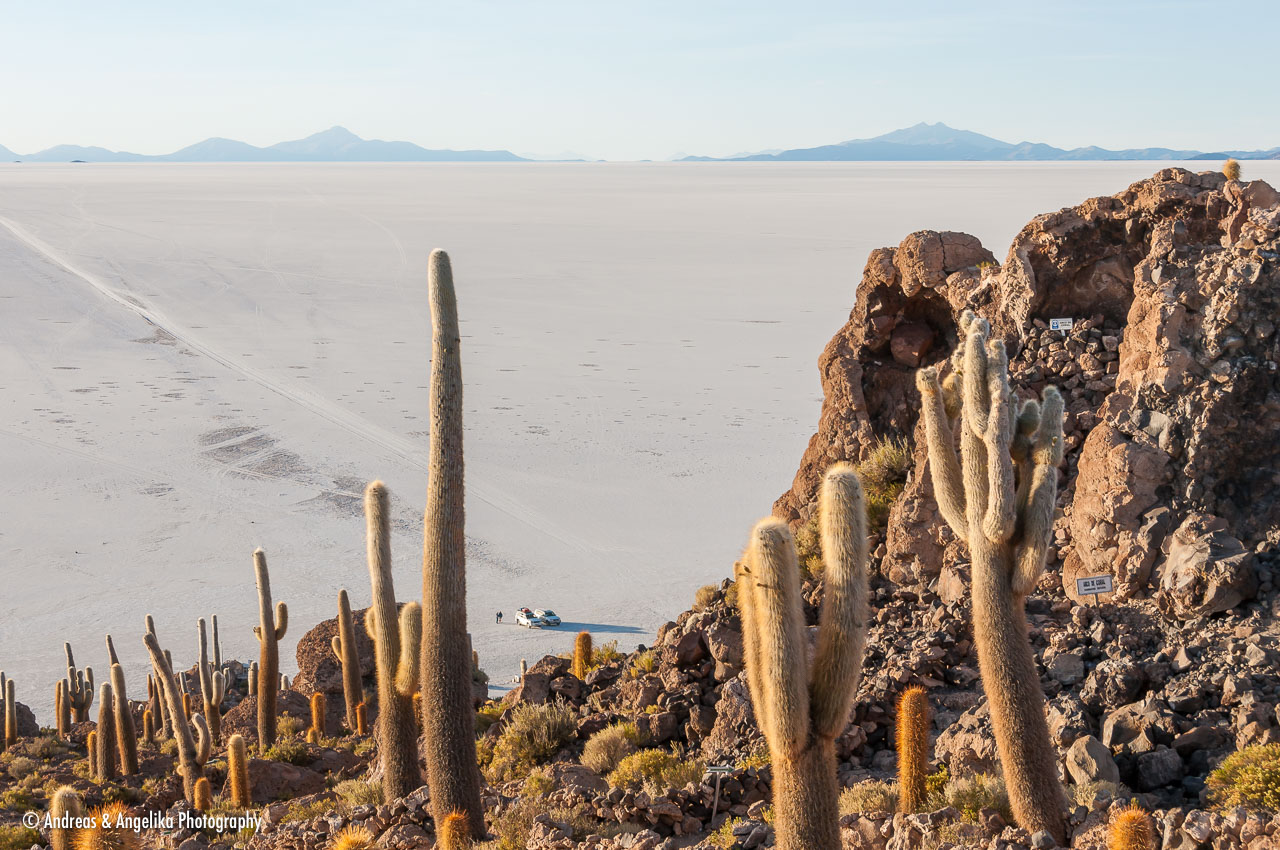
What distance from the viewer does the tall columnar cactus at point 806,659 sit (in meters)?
6.85

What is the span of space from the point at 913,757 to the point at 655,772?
2.73 metres

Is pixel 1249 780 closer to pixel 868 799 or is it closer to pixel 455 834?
pixel 868 799

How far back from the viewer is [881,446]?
43.9ft

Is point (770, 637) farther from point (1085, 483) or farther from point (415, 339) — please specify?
point (415, 339)

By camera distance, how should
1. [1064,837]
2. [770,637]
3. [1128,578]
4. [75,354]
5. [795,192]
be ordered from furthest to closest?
[795,192] → [75,354] → [1128,578] → [1064,837] → [770,637]

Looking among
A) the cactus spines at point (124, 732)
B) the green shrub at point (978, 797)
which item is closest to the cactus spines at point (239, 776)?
the cactus spines at point (124, 732)

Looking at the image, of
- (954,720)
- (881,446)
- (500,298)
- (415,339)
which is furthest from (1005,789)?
(500,298)

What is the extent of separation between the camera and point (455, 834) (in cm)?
916

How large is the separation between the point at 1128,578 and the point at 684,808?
4.29 m

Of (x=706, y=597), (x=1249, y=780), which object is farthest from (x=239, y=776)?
(x=1249, y=780)

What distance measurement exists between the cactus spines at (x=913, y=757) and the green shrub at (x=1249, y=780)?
6.17 ft

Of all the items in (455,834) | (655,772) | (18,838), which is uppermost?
(455,834)

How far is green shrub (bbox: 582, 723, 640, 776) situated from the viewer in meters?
11.1

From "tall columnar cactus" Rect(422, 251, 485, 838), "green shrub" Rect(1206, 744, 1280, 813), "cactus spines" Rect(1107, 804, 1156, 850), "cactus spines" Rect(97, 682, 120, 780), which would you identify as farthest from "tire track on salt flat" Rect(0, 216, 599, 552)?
"cactus spines" Rect(1107, 804, 1156, 850)
